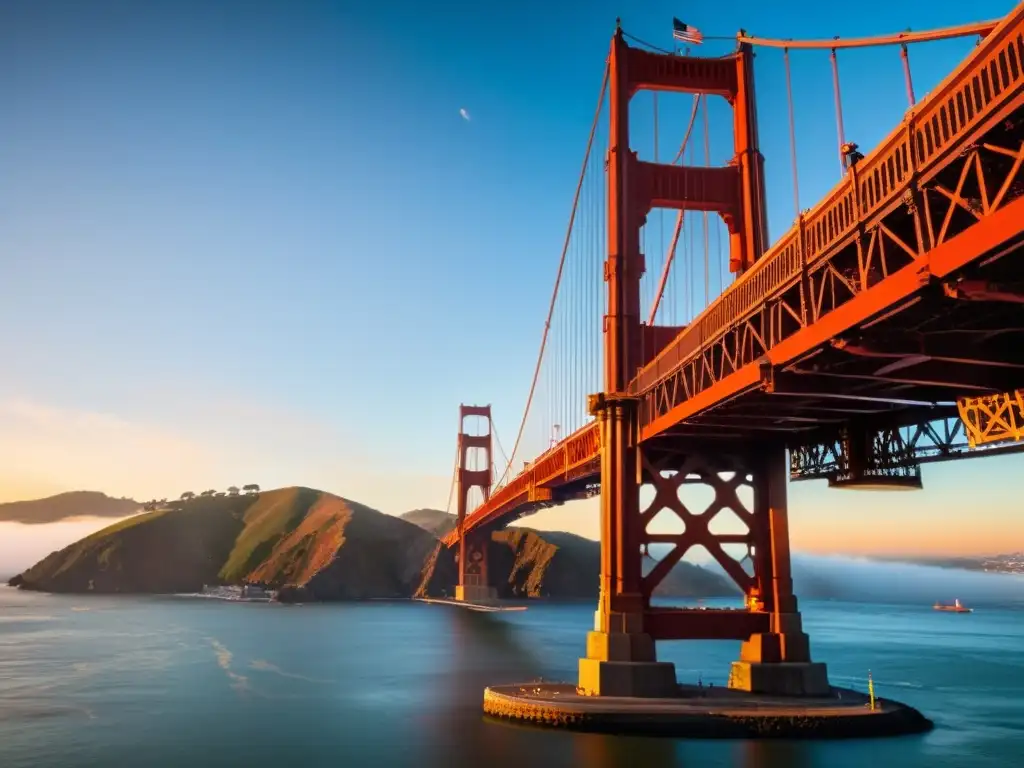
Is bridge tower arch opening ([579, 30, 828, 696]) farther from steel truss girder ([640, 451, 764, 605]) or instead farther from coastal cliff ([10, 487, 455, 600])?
coastal cliff ([10, 487, 455, 600])

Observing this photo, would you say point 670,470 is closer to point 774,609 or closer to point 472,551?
point 774,609

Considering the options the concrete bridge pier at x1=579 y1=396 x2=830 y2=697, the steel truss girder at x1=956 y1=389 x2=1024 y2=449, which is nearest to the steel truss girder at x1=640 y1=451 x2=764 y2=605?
the concrete bridge pier at x1=579 y1=396 x2=830 y2=697

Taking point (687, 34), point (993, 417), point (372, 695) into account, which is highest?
point (687, 34)

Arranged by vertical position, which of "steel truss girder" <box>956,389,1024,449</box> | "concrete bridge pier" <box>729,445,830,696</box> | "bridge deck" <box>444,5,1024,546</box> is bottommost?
"concrete bridge pier" <box>729,445,830,696</box>

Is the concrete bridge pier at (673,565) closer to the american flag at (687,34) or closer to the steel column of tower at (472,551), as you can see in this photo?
the american flag at (687,34)

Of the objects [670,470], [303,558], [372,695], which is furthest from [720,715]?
[303,558]

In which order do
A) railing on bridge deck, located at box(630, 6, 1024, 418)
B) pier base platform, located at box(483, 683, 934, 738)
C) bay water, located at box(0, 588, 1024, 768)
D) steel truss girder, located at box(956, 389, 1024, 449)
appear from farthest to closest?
pier base platform, located at box(483, 683, 934, 738), bay water, located at box(0, 588, 1024, 768), steel truss girder, located at box(956, 389, 1024, 449), railing on bridge deck, located at box(630, 6, 1024, 418)

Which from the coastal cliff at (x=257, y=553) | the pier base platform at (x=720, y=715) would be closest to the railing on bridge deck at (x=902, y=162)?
the pier base platform at (x=720, y=715)

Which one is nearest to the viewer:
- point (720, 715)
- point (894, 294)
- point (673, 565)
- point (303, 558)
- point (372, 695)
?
point (894, 294)
